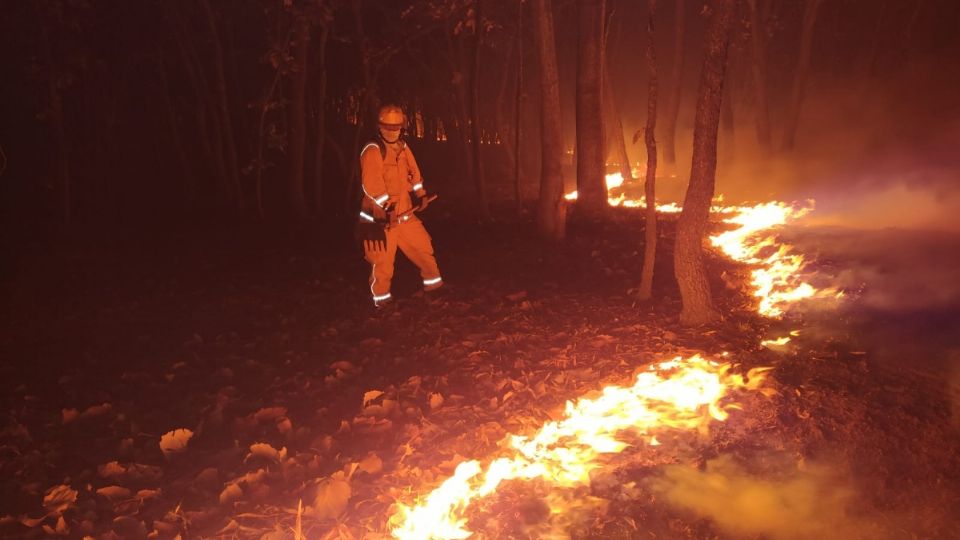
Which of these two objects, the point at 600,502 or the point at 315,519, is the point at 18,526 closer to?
the point at 315,519

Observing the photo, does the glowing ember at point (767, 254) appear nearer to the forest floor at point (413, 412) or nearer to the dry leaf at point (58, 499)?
the forest floor at point (413, 412)

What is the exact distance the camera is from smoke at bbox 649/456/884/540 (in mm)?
4016

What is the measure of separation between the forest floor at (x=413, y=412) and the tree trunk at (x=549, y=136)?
5.69 ft

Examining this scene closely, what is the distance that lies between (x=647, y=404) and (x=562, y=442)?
3.15 ft

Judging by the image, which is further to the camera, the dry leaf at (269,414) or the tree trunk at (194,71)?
the tree trunk at (194,71)

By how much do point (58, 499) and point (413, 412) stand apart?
2.61 m

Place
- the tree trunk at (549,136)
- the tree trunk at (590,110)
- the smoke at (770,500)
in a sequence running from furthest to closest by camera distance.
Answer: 1. the tree trunk at (590,110)
2. the tree trunk at (549,136)
3. the smoke at (770,500)

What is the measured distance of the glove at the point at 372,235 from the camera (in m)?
8.12

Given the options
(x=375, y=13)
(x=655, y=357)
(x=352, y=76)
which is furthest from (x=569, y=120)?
(x=655, y=357)

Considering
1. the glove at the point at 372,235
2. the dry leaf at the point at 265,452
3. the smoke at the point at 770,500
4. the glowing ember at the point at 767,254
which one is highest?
the glove at the point at 372,235

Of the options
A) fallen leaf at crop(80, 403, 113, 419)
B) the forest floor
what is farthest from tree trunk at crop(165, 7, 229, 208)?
fallen leaf at crop(80, 403, 113, 419)

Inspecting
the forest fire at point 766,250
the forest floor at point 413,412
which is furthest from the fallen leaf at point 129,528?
the forest fire at point 766,250

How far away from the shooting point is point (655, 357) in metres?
6.62

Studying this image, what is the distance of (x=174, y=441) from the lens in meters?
5.32
